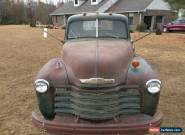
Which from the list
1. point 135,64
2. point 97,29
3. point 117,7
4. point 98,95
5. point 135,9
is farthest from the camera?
point 117,7

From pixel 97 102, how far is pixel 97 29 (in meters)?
2.34

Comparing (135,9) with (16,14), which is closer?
(135,9)

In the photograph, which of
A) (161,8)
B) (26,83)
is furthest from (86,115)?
(161,8)

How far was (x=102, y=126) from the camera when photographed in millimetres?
4535

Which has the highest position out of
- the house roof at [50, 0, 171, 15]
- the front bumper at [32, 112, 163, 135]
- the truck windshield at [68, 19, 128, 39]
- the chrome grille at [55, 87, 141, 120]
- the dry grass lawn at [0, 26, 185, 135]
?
the house roof at [50, 0, 171, 15]

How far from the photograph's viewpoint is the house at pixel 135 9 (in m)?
37.8

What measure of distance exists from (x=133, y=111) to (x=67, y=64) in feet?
4.62

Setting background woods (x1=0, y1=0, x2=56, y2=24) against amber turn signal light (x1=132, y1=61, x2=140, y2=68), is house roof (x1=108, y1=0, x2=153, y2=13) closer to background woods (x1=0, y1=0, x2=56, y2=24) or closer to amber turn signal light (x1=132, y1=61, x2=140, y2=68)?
background woods (x1=0, y1=0, x2=56, y2=24)

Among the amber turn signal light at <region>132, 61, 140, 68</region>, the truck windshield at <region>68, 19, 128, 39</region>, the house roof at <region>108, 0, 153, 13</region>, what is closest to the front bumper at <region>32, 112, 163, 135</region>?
the amber turn signal light at <region>132, 61, 140, 68</region>

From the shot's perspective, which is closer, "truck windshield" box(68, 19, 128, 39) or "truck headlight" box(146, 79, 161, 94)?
"truck headlight" box(146, 79, 161, 94)

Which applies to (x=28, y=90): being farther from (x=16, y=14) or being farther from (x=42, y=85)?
(x=16, y=14)

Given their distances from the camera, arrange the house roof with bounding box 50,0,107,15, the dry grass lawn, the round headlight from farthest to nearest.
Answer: the house roof with bounding box 50,0,107,15
the dry grass lawn
the round headlight

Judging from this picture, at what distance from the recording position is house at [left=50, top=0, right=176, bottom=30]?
37.8 metres

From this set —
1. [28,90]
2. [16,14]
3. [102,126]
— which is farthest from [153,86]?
[16,14]
